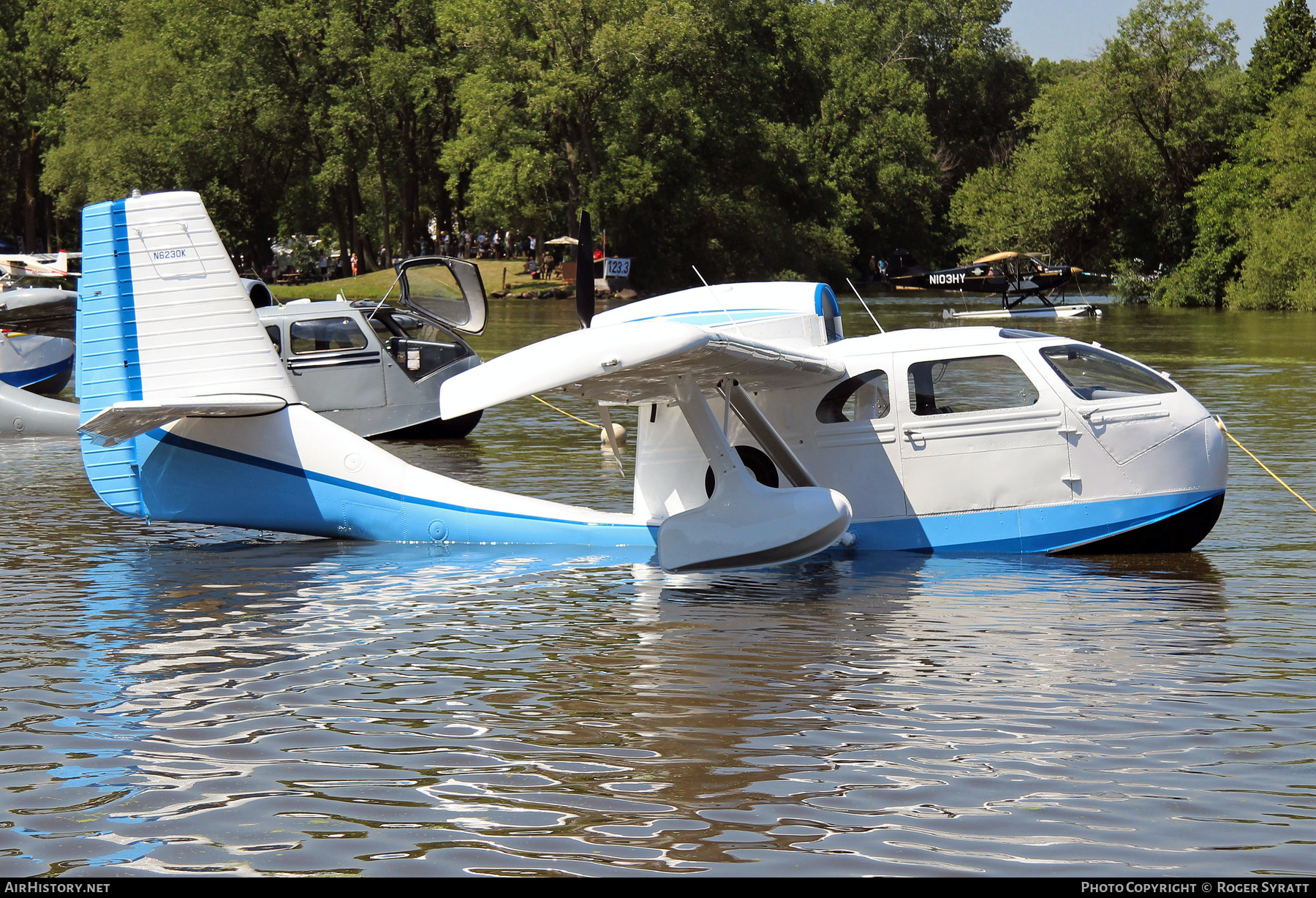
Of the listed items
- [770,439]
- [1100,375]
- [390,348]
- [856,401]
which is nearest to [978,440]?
[856,401]

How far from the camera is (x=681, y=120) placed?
228ft

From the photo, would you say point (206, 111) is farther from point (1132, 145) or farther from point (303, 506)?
point (303, 506)

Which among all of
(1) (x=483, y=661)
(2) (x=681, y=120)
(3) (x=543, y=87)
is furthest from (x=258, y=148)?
(1) (x=483, y=661)

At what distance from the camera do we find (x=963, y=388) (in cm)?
1216

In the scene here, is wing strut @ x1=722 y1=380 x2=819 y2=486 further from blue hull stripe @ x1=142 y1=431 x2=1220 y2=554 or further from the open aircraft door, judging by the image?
the open aircraft door

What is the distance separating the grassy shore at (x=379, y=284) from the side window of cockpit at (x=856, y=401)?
48349 millimetres

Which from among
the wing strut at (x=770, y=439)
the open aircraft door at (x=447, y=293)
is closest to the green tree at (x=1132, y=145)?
the open aircraft door at (x=447, y=293)

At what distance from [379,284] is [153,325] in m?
53.9

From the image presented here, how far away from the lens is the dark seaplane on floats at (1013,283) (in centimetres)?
5219

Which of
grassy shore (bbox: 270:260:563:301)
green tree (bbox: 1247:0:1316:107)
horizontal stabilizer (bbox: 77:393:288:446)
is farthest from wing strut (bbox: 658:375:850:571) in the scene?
green tree (bbox: 1247:0:1316:107)

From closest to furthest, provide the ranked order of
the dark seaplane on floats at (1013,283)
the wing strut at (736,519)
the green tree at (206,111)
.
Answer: the wing strut at (736,519), the dark seaplane on floats at (1013,283), the green tree at (206,111)

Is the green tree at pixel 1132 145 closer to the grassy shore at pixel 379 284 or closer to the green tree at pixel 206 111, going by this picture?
the grassy shore at pixel 379 284

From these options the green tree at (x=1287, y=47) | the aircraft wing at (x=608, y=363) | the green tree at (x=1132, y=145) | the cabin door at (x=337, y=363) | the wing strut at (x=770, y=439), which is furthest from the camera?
the green tree at (x=1132, y=145)

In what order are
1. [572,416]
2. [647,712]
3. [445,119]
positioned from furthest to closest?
[445,119] → [572,416] → [647,712]
